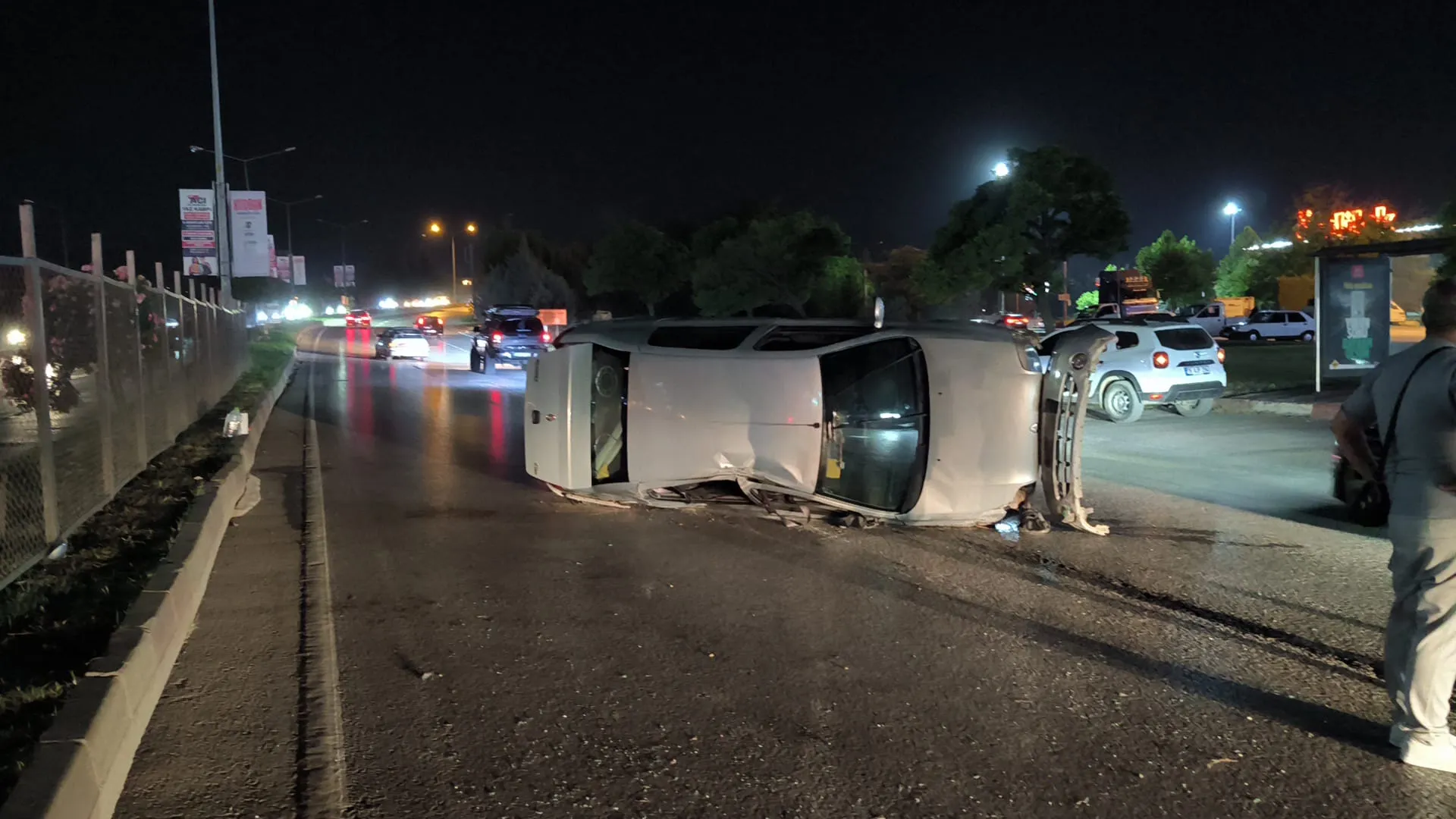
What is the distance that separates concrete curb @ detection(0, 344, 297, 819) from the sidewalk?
0.09 m

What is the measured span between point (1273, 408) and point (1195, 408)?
120cm

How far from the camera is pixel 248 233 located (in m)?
34.8

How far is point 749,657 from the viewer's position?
227 inches

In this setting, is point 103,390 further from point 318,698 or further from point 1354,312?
point 1354,312

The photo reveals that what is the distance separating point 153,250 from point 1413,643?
273ft

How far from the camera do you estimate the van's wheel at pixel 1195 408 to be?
17344mm

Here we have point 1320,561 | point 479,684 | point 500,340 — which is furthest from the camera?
point 500,340

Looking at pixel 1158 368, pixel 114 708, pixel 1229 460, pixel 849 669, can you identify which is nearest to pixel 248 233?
pixel 1158 368

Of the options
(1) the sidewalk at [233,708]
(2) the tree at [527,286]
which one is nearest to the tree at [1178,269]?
(2) the tree at [527,286]

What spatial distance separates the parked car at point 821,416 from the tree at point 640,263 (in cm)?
5928

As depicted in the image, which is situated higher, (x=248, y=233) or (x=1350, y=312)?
(x=248, y=233)

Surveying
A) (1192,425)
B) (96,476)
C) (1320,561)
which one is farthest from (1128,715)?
(1192,425)

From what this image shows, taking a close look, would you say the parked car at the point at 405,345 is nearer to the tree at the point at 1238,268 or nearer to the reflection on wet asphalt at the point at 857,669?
the reflection on wet asphalt at the point at 857,669

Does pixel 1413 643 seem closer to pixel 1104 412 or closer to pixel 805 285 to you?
pixel 1104 412
